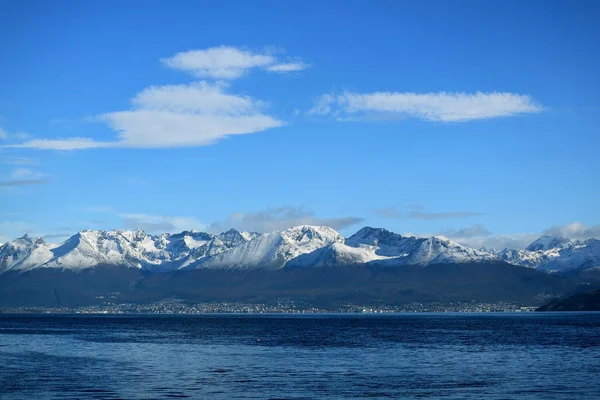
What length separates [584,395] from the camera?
83125mm

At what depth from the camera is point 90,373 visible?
108m

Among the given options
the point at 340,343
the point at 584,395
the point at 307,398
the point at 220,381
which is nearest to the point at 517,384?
the point at 584,395

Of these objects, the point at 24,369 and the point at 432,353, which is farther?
the point at 432,353

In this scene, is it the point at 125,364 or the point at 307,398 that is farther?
the point at 125,364

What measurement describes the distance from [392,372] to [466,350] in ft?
148

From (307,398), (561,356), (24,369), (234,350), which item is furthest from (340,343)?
(307,398)

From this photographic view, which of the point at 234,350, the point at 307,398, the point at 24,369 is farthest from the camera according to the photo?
the point at 234,350

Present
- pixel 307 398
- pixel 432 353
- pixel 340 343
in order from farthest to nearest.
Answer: pixel 340 343 < pixel 432 353 < pixel 307 398

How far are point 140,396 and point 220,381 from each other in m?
15.7

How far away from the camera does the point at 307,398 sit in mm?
82062

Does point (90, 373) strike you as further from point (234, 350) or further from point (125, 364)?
point (234, 350)

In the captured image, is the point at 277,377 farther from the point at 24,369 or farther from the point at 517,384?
the point at 24,369

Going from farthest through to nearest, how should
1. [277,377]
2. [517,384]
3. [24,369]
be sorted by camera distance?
[24,369] → [277,377] → [517,384]

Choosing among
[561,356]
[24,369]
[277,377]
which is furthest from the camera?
[561,356]
